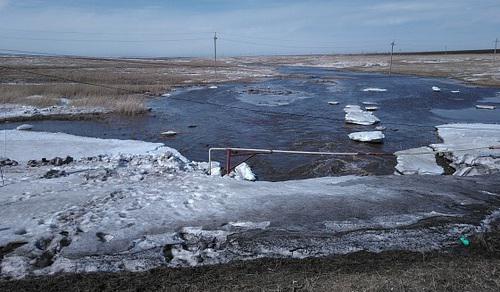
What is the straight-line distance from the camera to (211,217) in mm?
7660

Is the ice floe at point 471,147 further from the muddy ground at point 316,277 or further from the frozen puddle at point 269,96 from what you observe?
the frozen puddle at point 269,96

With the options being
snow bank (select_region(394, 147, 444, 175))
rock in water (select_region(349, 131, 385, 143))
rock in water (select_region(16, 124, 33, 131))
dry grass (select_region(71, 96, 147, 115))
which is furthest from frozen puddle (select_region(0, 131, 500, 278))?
dry grass (select_region(71, 96, 147, 115))

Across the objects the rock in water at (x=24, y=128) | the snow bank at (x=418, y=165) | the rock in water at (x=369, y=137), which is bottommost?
the snow bank at (x=418, y=165)

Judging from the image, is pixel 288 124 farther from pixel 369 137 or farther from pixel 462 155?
pixel 462 155

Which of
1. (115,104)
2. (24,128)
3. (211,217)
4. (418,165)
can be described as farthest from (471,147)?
(115,104)

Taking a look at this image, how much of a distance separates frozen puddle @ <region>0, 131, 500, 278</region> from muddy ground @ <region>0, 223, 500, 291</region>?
1.01 feet

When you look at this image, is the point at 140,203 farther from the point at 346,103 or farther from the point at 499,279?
the point at 346,103

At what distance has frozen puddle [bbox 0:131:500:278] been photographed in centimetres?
→ 631

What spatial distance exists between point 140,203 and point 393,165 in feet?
32.3

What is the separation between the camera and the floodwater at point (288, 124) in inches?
614

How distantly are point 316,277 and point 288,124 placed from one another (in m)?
18.3

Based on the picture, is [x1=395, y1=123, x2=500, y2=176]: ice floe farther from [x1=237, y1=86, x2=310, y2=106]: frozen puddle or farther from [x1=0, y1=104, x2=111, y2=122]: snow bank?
[x1=0, y1=104, x2=111, y2=122]: snow bank

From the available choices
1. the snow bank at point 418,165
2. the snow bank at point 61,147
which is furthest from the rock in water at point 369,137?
the snow bank at point 61,147

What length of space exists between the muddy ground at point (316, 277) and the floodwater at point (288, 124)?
780 centimetres
